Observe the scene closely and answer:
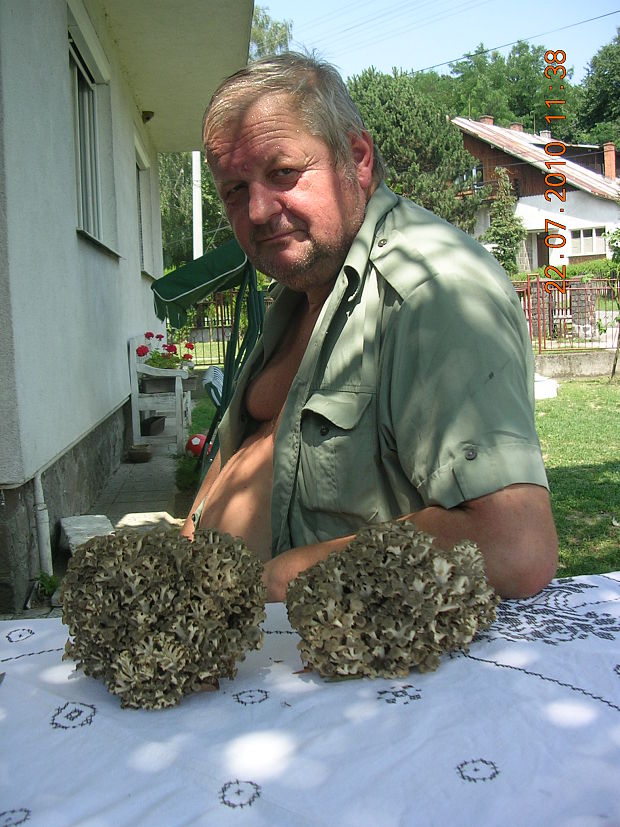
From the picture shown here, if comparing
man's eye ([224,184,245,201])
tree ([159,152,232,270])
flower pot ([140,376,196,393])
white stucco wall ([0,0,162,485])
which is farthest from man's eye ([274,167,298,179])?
tree ([159,152,232,270])

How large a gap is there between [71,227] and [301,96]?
12.1ft

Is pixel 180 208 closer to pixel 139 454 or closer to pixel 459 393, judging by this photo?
pixel 139 454

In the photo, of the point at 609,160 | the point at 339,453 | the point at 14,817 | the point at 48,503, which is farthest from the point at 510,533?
the point at 609,160

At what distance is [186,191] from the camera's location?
42781 mm

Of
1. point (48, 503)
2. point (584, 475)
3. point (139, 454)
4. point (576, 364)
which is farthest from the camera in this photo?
point (576, 364)

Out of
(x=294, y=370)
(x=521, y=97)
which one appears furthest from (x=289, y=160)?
(x=521, y=97)

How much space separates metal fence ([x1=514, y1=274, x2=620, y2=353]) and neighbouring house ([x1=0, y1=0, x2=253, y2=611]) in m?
10.4

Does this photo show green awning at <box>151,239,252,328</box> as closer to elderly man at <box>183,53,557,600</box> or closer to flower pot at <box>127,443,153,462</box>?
flower pot at <box>127,443,153,462</box>

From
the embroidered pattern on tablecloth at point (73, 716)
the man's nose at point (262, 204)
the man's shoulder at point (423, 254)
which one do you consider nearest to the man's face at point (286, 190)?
the man's nose at point (262, 204)

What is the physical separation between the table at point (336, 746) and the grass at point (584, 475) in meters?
3.58

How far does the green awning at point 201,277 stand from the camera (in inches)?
236

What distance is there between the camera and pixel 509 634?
1.18 m

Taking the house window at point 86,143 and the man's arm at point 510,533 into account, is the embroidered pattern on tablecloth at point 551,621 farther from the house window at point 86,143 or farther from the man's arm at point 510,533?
the house window at point 86,143

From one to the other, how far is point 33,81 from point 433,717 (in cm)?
410
